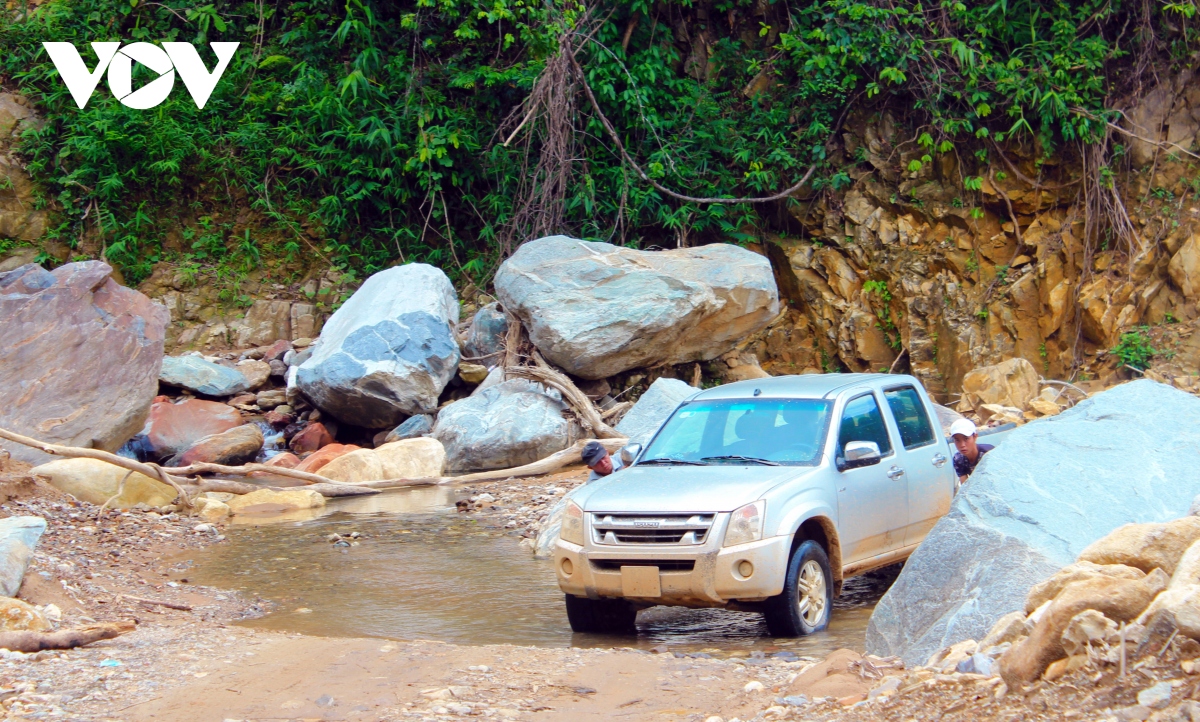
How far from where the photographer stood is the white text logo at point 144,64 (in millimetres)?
19266

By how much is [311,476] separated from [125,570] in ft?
13.9

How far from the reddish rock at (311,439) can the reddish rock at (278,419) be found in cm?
77

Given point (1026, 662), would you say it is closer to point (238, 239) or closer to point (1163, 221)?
point (1163, 221)

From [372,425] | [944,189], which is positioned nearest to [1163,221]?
[944,189]

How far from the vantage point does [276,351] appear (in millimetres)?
17703

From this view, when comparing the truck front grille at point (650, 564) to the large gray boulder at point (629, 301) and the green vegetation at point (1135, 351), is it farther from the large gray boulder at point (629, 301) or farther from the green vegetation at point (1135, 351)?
the green vegetation at point (1135, 351)

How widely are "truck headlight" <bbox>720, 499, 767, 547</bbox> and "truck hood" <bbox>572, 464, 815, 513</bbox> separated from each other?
49 mm

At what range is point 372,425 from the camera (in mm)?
14984

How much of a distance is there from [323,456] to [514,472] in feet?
9.06

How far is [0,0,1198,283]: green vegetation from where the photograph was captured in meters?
16.8

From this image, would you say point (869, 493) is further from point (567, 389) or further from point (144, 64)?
point (144, 64)

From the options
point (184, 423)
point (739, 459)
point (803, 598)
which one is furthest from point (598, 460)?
point (184, 423)

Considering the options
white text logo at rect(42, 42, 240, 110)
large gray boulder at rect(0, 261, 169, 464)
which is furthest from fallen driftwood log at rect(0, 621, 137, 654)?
white text logo at rect(42, 42, 240, 110)

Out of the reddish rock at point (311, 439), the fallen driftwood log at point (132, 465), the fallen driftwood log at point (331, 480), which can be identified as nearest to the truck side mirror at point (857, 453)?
the fallen driftwood log at point (331, 480)
